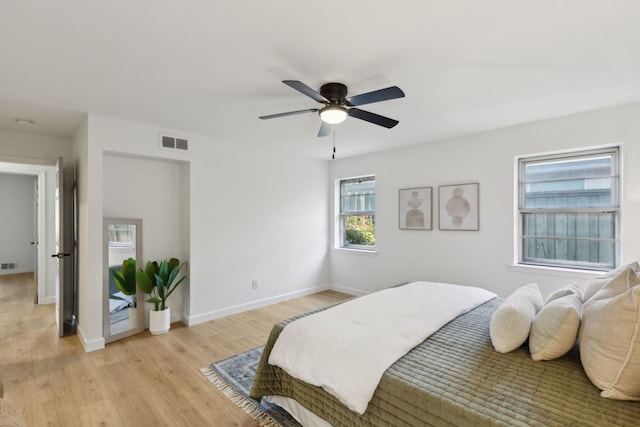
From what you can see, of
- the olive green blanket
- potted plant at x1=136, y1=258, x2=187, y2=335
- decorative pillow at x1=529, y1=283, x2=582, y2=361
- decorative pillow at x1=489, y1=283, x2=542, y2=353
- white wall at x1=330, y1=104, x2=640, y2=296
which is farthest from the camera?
potted plant at x1=136, y1=258, x2=187, y2=335

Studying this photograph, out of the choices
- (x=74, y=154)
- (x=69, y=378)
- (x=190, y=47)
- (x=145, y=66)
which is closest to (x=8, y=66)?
(x=145, y=66)

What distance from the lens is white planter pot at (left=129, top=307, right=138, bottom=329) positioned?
347cm

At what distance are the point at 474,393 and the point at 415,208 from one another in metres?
3.25

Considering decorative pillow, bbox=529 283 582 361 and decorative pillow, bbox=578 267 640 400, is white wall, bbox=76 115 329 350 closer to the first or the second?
decorative pillow, bbox=529 283 582 361

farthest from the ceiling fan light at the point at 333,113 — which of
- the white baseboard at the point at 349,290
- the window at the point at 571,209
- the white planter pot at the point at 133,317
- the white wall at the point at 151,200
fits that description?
the white baseboard at the point at 349,290

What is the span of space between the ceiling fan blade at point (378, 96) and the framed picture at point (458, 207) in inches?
89.1

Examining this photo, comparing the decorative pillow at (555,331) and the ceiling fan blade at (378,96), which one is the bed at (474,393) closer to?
the decorative pillow at (555,331)

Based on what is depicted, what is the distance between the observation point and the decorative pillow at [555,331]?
152 centimetres

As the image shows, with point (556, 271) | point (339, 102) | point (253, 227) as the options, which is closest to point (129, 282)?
point (253, 227)

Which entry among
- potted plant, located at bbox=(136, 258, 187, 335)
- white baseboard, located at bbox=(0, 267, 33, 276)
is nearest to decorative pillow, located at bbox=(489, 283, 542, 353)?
potted plant, located at bbox=(136, 258, 187, 335)

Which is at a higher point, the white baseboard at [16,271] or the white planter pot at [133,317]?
the white planter pot at [133,317]

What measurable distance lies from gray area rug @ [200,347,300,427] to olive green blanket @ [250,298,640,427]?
1.14ft

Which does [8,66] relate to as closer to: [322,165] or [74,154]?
[74,154]

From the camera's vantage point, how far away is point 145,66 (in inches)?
83.8
